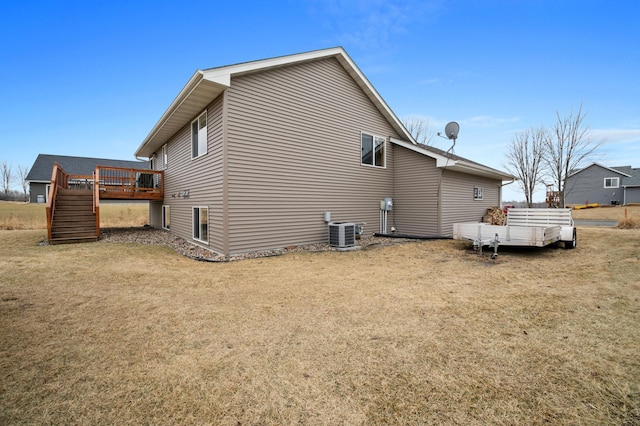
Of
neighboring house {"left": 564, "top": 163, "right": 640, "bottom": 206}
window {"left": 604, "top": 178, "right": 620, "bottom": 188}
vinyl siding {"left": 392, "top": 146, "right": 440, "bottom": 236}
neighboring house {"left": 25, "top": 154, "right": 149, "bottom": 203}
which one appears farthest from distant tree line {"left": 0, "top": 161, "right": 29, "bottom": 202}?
window {"left": 604, "top": 178, "right": 620, "bottom": 188}

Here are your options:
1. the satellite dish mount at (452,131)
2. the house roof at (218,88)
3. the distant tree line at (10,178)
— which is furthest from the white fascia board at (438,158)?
the distant tree line at (10,178)

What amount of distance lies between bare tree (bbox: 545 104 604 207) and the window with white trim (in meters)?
9.46

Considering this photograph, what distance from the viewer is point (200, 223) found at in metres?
10.3

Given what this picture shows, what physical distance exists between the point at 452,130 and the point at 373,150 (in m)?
3.38

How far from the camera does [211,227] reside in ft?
30.6

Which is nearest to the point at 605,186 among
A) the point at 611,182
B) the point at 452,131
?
the point at 611,182

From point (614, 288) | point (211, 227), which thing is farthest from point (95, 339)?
point (614, 288)

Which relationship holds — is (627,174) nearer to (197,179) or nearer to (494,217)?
(494,217)

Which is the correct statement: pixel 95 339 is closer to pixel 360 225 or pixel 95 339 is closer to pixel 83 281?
pixel 83 281

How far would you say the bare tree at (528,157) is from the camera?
2162cm

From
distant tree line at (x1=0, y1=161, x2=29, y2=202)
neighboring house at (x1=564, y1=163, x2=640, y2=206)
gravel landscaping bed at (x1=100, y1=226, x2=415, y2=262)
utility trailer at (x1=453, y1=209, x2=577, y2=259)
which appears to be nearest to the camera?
utility trailer at (x1=453, y1=209, x2=577, y2=259)

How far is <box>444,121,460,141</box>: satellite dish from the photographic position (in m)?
12.1

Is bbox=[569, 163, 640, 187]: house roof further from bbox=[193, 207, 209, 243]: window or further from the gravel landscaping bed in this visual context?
bbox=[193, 207, 209, 243]: window

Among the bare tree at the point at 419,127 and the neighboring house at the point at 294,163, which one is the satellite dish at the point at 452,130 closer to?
the neighboring house at the point at 294,163
